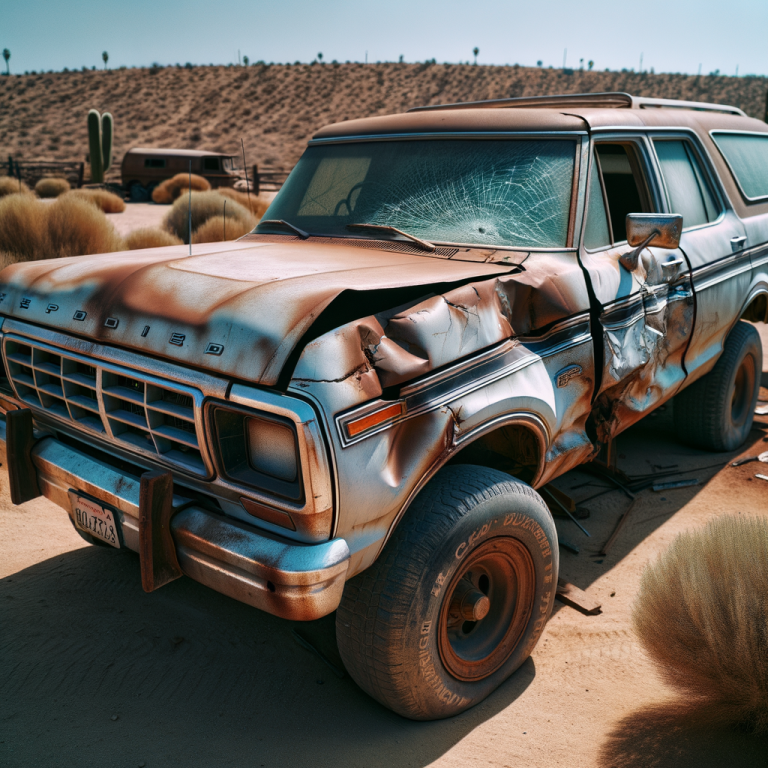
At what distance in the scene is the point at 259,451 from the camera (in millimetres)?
2266

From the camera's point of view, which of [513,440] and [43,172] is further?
[43,172]

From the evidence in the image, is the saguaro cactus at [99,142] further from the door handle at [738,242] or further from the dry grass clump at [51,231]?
the door handle at [738,242]

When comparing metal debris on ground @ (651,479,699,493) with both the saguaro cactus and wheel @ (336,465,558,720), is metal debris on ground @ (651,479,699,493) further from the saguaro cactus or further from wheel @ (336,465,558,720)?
the saguaro cactus

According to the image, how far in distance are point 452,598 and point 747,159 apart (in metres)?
4.42

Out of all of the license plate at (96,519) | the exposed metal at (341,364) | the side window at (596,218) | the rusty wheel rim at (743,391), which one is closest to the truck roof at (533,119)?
the exposed metal at (341,364)

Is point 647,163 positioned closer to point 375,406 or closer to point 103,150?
point 375,406

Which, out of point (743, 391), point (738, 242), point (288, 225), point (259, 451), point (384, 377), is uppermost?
point (288, 225)

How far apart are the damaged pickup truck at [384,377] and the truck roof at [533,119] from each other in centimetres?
2

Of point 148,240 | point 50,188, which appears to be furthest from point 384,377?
point 50,188

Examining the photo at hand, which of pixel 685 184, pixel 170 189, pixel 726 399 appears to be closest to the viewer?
pixel 685 184

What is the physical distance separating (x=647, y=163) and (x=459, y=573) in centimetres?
273

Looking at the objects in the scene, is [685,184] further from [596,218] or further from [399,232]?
[399,232]

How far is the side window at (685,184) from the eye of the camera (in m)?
4.16

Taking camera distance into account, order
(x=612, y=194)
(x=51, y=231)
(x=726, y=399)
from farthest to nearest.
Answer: (x=51, y=231) → (x=726, y=399) → (x=612, y=194)
